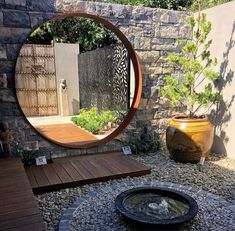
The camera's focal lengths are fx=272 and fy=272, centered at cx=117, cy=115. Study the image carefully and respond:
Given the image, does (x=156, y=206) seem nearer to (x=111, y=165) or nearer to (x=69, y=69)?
(x=111, y=165)

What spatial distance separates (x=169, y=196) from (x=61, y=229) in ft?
3.48

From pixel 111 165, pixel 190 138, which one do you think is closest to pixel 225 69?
pixel 190 138

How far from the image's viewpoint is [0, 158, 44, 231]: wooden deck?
1933 mm

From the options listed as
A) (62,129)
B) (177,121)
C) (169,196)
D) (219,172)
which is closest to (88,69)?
(62,129)

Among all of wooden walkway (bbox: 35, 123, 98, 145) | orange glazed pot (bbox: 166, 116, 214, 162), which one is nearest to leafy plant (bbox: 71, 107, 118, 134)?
wooden walkway (bbox: 35, 123, 98, 145)

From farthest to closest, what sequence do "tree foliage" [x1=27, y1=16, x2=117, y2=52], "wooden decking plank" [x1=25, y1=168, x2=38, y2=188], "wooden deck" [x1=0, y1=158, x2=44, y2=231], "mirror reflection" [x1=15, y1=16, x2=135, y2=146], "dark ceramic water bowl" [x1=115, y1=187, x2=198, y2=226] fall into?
"tree foliage" [x1=27, y1=16, x2=117, y2=52] < "mirror reflection" [x1=15, y1=16, x2=135, y2=146] < "wooden decking plank" [x1=25, y1=168, x2=38, y2=188] < "dark ceramic water bowl" [x1=115, y1=187, x2=198, y2=226] < "wooden deck" [x1=0, y1=158, x2=44, y2=231]

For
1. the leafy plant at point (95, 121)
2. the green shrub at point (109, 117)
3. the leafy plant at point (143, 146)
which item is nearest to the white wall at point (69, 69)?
the leafy plant at point (95, 121)

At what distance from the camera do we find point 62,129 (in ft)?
20.3

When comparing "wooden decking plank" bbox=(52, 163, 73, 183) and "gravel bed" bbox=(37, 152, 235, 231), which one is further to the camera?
"wooden decking plank" bbox=(52, 163, 73, 183)

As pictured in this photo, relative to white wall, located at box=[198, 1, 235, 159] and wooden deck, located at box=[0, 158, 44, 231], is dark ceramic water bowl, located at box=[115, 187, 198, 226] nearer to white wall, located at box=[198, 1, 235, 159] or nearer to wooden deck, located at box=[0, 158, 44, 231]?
wooden deck, located at box=[0, 158, 44, 231]

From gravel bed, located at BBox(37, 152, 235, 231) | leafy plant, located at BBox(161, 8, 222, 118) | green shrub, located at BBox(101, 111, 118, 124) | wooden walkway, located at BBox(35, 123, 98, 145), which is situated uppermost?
leafy plant, located at BBox(161, 8, 222, 118)

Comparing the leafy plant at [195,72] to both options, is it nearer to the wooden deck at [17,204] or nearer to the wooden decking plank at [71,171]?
the wooden decking plank at [71,171]

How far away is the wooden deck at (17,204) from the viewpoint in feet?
6.34

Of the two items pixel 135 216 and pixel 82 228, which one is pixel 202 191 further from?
pixel 82 228
